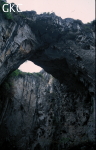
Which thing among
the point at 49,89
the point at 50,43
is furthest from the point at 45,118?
the point at 50,43

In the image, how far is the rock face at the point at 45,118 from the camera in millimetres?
8734

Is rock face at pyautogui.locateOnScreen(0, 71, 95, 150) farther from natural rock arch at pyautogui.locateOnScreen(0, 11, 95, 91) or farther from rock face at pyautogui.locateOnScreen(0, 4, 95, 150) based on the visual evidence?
natural rock arch at pyautogui.locateOnScreen(0, 11, 95, 91)

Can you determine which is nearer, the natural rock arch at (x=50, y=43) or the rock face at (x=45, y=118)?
the natural rock arch at (x=50, y=43)

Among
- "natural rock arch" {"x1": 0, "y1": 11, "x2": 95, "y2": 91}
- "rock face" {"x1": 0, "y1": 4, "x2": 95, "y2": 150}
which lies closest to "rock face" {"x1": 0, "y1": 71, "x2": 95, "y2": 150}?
"rock face" {"x1": 0, "y1": 4, "x2": 95, "y2": 150}

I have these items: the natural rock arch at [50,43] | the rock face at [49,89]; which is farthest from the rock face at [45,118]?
the natural rock arch at [50,43]

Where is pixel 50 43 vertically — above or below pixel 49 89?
above

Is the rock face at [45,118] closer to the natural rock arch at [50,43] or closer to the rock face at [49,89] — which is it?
the rock face at [49,89]

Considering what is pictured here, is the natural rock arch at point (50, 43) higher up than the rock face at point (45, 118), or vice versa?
the natural rock arch at point (50, 43)

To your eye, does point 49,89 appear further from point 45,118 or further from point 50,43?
point 50,43

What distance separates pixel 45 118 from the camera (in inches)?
413

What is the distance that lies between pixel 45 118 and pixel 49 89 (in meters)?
2.68

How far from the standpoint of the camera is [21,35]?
737 cm

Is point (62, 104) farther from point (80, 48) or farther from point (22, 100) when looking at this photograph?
point (80, 48)

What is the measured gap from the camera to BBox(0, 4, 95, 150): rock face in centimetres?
749
